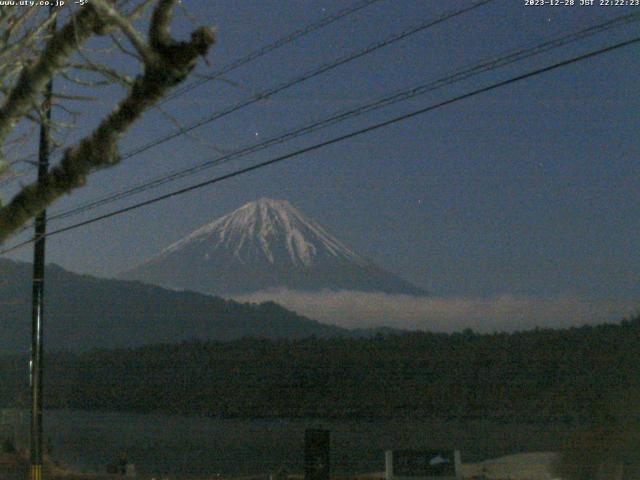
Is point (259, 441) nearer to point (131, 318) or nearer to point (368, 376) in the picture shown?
point (368, 376)

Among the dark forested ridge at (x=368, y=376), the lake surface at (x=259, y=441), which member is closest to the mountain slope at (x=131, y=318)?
the dark forested ridge at (x=368, y=376)

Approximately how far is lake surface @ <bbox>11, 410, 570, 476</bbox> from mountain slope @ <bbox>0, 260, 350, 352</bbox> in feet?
84.2

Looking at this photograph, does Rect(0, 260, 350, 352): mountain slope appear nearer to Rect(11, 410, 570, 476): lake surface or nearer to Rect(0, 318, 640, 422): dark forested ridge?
Rect(0, 318, 640, 422): dark forested ridge

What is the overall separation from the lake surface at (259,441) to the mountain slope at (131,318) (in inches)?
1011

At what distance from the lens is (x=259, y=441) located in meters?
35.6

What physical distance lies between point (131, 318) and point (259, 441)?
4474 centimetres

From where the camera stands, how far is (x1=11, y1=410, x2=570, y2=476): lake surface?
3055 centimetres

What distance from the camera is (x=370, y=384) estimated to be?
41.9 m

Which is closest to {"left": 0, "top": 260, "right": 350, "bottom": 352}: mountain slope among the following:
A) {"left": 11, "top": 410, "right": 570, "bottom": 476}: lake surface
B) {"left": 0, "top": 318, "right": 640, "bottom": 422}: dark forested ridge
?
{"left": 0, "top": 318, "right": 640, "bottom": 422}: dark forested ridge

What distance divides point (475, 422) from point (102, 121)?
31.9 m

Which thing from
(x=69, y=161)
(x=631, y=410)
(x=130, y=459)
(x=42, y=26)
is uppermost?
(x=42, y=26)

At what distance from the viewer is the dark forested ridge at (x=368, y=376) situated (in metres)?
33.3

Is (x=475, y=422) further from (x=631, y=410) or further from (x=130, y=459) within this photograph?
(x=130, y=459)

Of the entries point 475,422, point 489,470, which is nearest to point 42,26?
point 489,470
